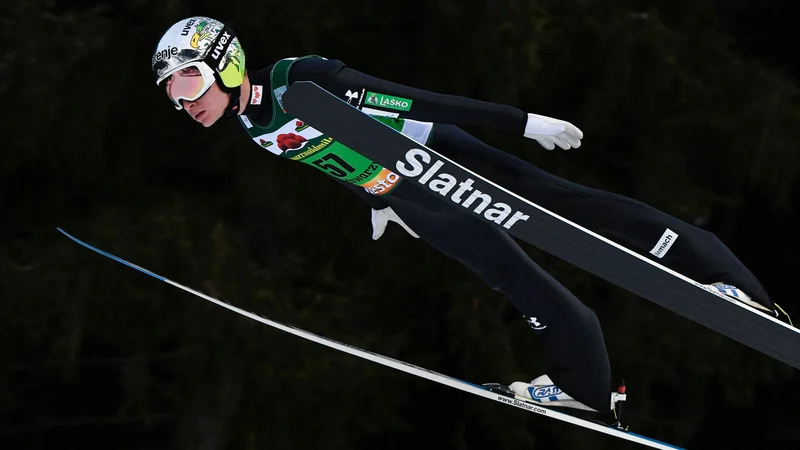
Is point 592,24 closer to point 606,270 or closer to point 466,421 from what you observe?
point 466,421

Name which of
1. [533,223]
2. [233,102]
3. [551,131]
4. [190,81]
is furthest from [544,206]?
[190,81]

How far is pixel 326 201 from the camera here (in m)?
8.85

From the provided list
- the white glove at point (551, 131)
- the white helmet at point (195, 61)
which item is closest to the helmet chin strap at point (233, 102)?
the white helmet at point (195, 61)

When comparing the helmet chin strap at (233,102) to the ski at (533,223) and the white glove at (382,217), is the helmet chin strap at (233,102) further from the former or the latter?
the white glove at (382,217)

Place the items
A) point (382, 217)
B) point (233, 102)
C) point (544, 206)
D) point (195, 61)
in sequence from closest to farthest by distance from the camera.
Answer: point (195, 61) → point (233, 102) → point (544, 206) → point (382, 217)

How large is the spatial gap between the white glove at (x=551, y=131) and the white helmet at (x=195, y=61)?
971mm

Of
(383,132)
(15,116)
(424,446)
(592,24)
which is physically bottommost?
(424,446)

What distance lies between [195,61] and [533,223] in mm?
1218

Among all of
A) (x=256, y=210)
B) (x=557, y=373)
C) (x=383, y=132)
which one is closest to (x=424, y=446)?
(x=256, y=210)

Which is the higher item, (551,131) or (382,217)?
(551,131)

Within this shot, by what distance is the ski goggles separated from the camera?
5.21 m

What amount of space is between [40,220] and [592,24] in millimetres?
3313

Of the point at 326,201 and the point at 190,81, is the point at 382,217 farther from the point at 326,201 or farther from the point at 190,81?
the point at 326,201

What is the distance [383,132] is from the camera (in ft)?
16.9
